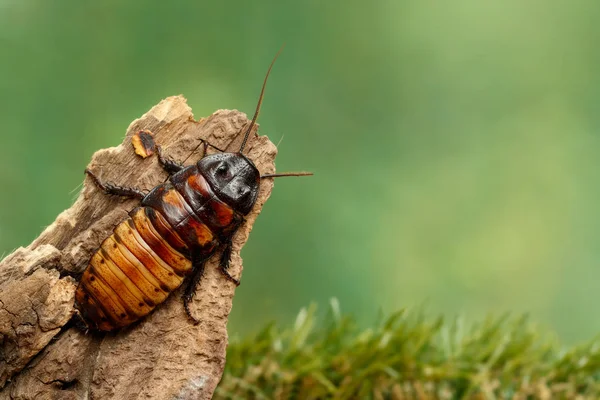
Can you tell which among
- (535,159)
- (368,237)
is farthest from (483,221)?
(368,237)

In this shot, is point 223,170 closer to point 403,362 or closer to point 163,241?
point 163,241

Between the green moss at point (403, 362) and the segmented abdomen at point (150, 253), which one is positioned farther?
the green moss at point (403, 362)

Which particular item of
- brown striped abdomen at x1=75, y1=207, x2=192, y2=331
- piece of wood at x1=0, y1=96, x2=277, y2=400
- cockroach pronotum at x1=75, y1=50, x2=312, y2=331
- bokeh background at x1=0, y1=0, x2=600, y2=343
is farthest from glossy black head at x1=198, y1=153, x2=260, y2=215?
bokeh background at x1=0, y1=0, x2=600, y2=343

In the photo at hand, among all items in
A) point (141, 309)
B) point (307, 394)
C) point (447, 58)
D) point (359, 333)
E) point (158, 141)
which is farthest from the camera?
point (447, 58)

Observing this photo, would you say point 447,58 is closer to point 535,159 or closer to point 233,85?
point 535,159

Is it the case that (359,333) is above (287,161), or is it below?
below

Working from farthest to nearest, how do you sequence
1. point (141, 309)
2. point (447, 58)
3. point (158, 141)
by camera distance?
point (447, 58), point (158, 141), point (141, 309)

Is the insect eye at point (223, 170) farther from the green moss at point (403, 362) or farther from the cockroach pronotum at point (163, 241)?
the green moss at point (403, 362)

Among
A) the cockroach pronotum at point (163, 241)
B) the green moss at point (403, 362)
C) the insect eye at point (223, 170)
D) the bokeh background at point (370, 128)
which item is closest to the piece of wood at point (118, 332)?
the cockroach pronotum at point (163, 241)

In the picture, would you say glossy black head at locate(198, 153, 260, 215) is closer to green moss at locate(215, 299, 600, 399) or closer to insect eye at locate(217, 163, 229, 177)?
insect eye at locate(217, 163, 229, 177)
